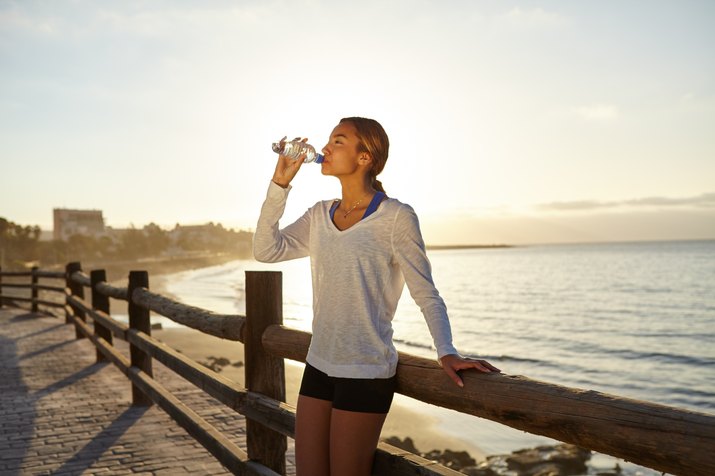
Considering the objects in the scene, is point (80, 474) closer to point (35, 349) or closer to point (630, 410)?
point (630, 410)

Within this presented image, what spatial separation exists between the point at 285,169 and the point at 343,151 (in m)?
0.32

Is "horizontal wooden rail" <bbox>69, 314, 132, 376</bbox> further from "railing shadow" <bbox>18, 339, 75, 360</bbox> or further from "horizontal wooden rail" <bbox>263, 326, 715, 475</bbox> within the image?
"horizontal wooden rail" <bbox>263, 326, 715, 475</bbox>

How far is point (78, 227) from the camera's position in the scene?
161m

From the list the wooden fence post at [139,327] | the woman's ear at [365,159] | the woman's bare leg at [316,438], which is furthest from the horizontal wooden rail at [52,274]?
the woman's ear at [365,159]

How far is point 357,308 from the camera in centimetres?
244

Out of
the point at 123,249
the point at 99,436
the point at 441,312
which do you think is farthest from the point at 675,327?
the point at 123,249

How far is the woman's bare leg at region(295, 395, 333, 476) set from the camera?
8.25 feet

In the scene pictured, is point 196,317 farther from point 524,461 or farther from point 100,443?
point 524,461

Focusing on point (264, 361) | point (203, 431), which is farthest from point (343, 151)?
point (203, 431)

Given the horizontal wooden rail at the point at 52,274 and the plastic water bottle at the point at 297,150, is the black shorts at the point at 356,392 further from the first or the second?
the horizontal wooden rail at the point at 52,274

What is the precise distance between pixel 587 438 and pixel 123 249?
436 ft

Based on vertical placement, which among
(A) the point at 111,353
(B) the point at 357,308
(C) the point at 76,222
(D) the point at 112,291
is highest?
(C) the point at 76,222

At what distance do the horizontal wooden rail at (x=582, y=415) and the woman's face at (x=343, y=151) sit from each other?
0.81 m

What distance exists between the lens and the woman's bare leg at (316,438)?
8.25 ft
